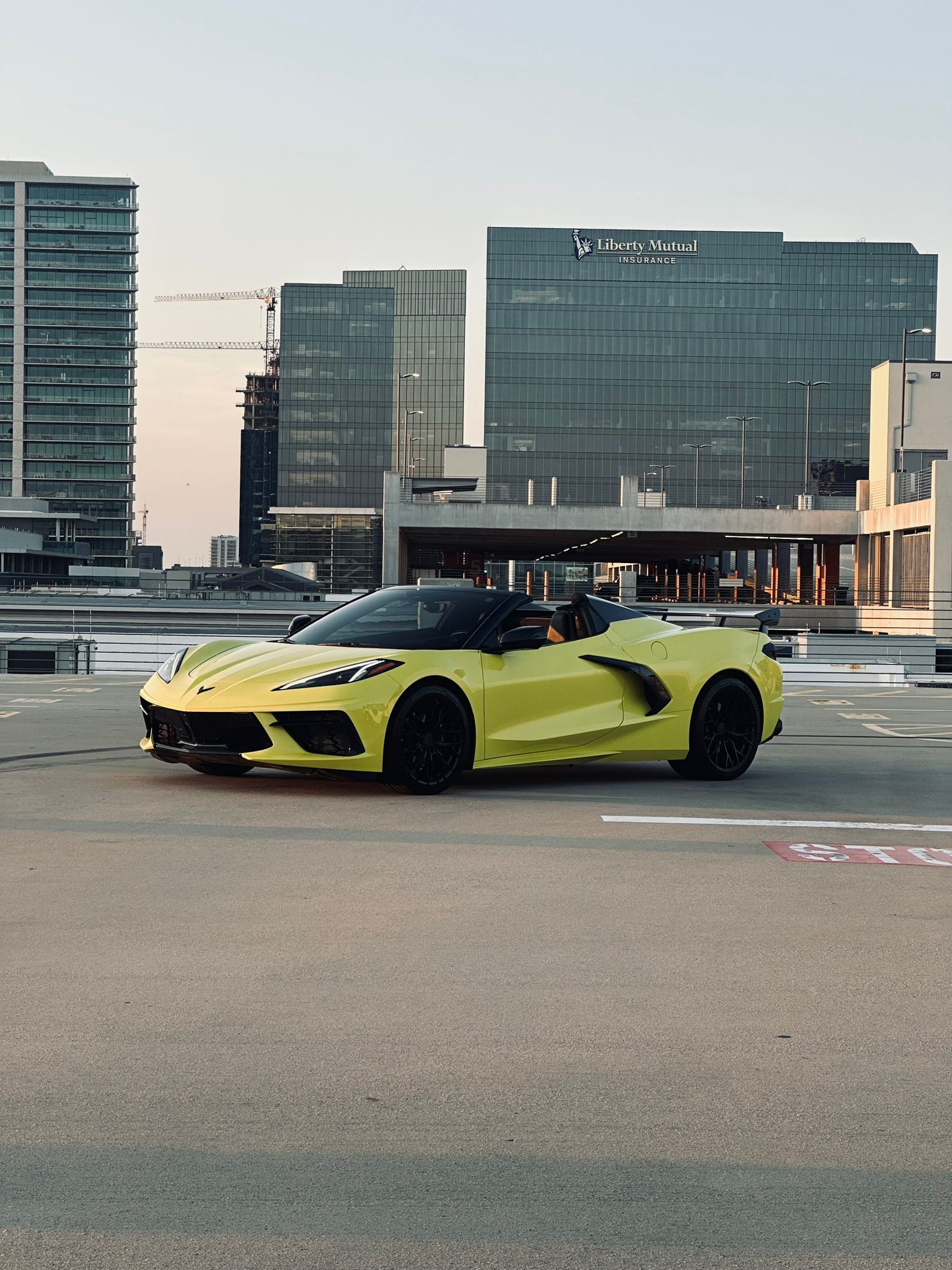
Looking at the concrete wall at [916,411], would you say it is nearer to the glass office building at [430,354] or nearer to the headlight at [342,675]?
the headlight at [342,675]

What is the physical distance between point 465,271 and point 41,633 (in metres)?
137

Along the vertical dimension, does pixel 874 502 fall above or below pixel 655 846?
above

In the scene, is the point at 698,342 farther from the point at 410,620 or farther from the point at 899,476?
the point at 410,620

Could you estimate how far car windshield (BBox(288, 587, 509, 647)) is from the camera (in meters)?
9.97

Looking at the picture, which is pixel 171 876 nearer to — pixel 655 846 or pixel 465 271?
pixel 655 846

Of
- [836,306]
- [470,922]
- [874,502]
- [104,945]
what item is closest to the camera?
[104,945]

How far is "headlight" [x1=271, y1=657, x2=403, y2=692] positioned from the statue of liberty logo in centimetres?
13956

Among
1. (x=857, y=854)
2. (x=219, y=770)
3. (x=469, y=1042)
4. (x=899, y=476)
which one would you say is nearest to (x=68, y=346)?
(x=899, y=476)

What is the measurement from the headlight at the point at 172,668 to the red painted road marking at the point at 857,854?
13.9 ft

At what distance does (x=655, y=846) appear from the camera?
7.84 metres

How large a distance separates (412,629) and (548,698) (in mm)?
1045

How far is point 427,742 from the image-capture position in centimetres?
953

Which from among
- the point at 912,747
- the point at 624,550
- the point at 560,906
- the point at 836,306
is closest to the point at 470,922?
the point at 560,906

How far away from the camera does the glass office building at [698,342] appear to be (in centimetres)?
14362
